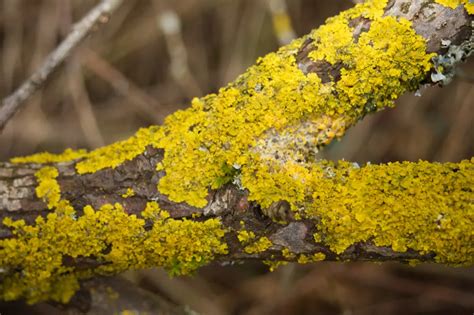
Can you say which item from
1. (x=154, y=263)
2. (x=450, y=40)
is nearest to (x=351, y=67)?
(x=450, y=40)

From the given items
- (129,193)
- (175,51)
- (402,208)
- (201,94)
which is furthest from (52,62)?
(201,94)

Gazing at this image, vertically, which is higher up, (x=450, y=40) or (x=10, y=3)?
(x=10, y=3)

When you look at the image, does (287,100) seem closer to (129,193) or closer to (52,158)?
(129,193)

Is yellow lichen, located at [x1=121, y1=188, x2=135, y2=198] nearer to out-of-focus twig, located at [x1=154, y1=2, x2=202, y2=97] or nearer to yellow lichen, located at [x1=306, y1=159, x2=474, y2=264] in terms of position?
yellow lichen, located at [x1=306, y1=159, x2=474, y2=264]

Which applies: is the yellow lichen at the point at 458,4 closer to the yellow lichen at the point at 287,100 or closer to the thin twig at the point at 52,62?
the yellow lichen at the point at 287,100

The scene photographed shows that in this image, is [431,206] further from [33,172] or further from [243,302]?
[243,302]

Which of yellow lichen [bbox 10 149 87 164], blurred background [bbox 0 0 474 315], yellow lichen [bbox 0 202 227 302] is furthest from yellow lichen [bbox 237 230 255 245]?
blurred background [bbox 0 0 474 315]
